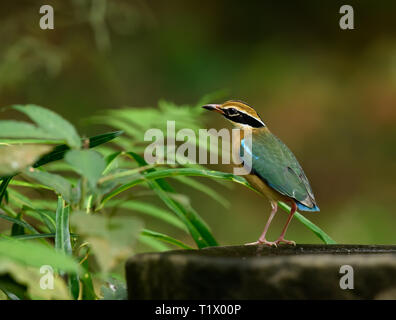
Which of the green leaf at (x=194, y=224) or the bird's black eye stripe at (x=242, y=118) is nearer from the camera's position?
the green leaf at (x=194, y=224)

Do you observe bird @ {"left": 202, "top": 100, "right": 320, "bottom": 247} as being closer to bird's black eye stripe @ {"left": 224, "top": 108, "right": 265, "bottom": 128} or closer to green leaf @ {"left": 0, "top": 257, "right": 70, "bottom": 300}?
bird's black eye stripe @ {"left": 224, "top": 108, "right": 265, "bottom": 128}

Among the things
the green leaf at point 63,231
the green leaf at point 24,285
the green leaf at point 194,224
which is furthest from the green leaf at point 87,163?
the green leaf at point 194,224

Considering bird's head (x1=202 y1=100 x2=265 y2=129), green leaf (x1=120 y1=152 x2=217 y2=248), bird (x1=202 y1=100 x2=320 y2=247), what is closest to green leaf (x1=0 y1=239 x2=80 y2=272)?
green leaf (x1=120 y1=152 x2=217 y2=248)

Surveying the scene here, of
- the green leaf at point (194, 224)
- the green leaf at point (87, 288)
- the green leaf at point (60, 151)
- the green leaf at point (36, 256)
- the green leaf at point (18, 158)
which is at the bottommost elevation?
the green leaf at point (87, 288)

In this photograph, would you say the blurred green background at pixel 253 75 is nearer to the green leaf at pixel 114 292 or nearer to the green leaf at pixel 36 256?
the green leaf at pixel 114 292

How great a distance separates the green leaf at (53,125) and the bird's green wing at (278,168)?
0.88m

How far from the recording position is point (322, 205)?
5363 millimetres

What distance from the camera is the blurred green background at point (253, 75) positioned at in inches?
196

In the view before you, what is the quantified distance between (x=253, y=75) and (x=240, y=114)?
3.78 meters

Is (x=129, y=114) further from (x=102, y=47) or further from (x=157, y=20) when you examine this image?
(x=157, y=20)

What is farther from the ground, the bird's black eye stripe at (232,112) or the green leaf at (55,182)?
the bird's black eye stripe at (232,112)

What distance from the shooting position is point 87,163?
96cm
